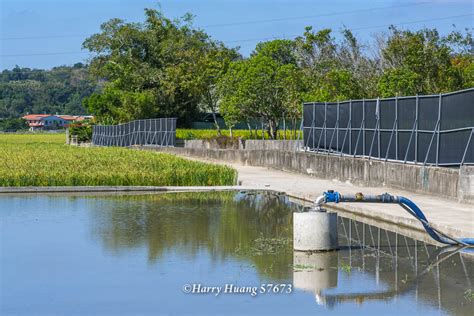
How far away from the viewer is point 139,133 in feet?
251

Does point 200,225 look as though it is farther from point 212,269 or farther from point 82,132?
point 82,132

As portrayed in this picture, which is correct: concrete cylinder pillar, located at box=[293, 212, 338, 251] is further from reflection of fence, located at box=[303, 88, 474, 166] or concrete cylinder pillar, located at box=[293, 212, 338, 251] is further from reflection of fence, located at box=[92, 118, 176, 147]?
reflection of fence, located at box=[92, 118, 176, 147]

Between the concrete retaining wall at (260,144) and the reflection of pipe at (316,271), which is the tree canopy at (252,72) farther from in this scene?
the reflection of pipe at (316,271)

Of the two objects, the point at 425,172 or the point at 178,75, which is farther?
the point at 178,75

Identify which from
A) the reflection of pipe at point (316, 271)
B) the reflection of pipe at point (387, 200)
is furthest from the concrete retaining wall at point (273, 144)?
the reflection of pipe at point (316, 271)

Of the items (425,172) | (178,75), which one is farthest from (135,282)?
(178,75)

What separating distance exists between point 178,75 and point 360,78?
2154 cm

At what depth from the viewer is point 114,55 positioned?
10381cm

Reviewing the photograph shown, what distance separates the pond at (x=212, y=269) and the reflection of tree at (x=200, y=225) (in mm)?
34

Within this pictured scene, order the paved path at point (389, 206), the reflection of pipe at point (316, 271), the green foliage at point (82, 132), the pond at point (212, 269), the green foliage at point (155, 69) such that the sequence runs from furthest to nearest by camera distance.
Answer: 1. the green foliage at point (82, 132)
2. the green foliage at point (155, 69)
3. the paved path at point (389, 206)
4. the reflection of pipe at point (316, 271)
5. the pond at point (212, 269)

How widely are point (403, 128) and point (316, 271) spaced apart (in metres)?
16.3

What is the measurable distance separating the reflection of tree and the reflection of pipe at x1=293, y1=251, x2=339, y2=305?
7.0 inches

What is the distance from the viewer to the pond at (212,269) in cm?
1116

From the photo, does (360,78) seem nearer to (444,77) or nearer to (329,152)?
(444,77)
